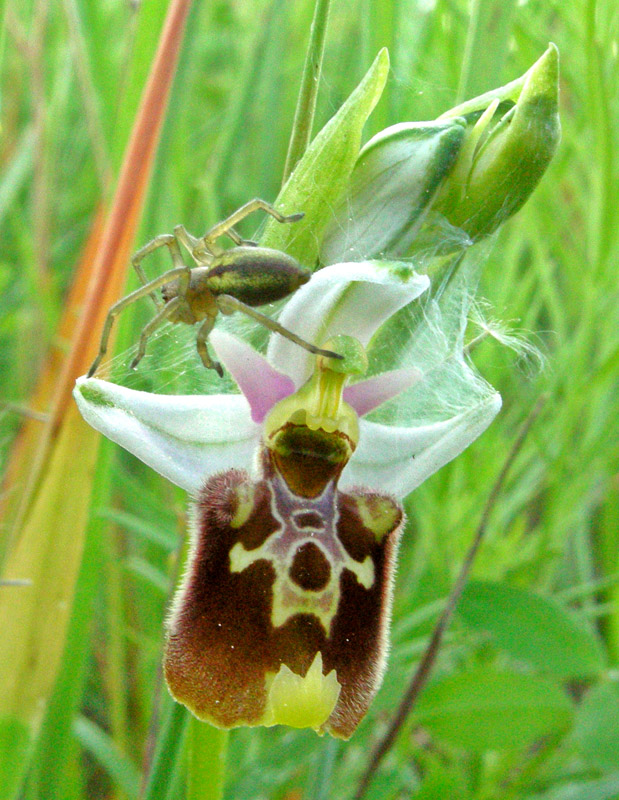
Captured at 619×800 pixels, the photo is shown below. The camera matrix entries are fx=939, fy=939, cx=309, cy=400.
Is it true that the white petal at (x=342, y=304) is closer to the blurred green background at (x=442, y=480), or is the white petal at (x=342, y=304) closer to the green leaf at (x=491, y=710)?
the blurred green background at (x=442, y=480)

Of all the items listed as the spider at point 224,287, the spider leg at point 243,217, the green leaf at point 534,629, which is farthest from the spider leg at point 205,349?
the green leaf at point 534,629

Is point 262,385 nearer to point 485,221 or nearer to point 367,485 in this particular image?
point 367,485

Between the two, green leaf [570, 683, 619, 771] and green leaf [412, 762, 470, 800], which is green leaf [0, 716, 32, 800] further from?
green leaf [570, 683, 619, 771]

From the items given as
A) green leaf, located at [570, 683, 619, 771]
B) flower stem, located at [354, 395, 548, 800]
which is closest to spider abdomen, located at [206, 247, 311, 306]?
flower stem, located at [354, 395, 548, 800]

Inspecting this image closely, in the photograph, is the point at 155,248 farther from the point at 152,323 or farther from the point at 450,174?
the point at 450,174

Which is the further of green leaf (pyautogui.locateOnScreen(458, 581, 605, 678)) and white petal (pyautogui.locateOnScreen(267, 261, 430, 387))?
green leaf (pyautogui.locateOnScreen(458, 581, 605, 678))

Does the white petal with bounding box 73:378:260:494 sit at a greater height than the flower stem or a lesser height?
greater
